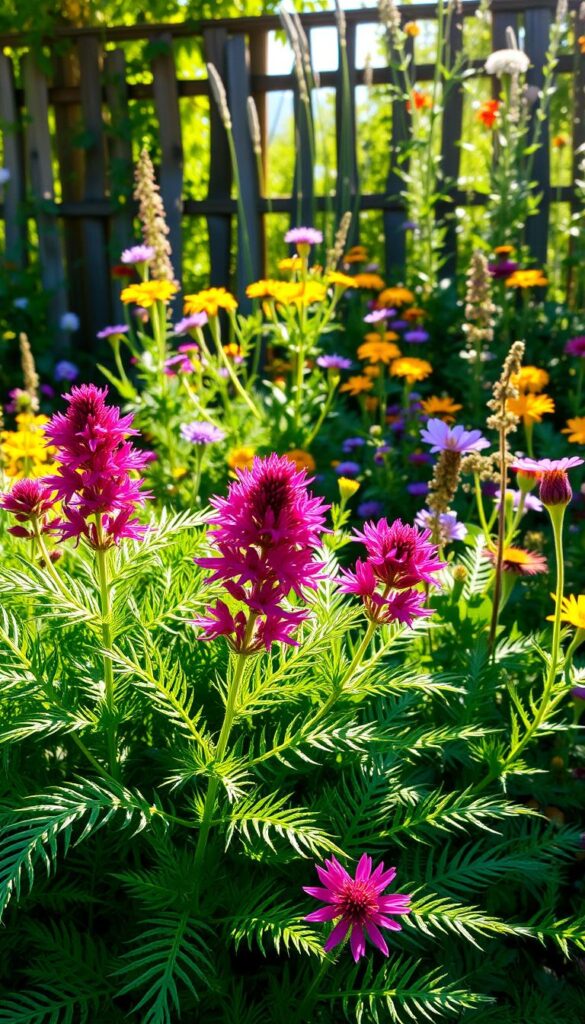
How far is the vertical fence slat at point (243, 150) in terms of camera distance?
14.2ft

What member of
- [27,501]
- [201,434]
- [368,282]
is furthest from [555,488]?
[368,282]

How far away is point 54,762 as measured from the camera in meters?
1.38

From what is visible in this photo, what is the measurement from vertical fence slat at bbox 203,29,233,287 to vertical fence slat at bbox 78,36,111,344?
24.9 inches

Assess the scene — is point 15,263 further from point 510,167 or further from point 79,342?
point 510,167

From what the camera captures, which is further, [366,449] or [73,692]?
[366,449]

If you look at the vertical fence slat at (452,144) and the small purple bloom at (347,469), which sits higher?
the vertical fence slat at (452,144)

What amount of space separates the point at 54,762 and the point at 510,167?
3431mm

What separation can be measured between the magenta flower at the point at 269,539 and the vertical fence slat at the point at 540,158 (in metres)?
3.74

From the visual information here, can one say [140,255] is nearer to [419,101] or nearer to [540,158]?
[419,101]

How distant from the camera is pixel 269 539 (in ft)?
2.95

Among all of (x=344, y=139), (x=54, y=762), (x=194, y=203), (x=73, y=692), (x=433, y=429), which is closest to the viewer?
(x=73, y=692)

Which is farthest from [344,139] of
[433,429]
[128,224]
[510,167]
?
[433,429]

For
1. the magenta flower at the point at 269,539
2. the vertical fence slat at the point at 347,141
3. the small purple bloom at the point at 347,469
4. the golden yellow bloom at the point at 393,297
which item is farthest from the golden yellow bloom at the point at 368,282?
the magenta flower at the point at 269,539

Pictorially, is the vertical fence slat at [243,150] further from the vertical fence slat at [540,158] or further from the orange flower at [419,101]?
the vertical fence slat at [540,158]
